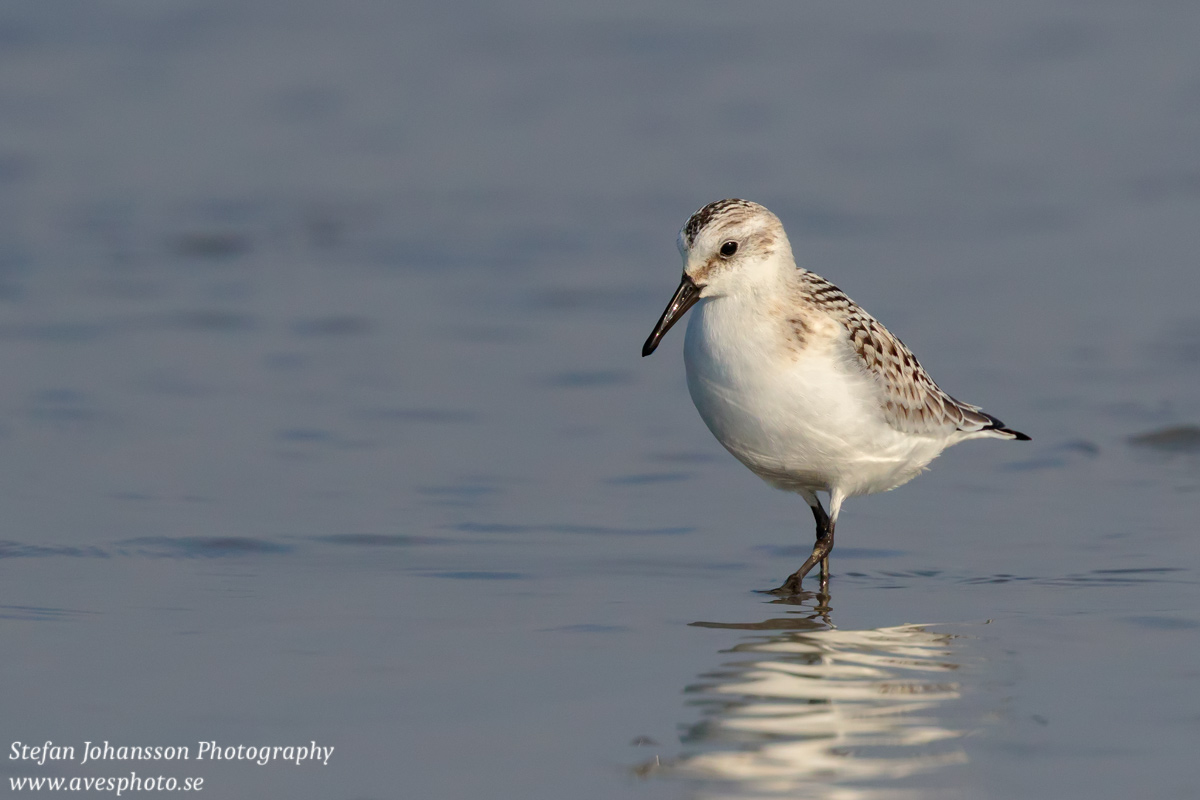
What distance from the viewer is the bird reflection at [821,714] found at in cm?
488

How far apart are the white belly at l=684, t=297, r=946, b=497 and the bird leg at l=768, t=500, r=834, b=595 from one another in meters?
0.29

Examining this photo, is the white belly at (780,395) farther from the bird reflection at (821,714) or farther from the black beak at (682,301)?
the bird reflection at (821,714)

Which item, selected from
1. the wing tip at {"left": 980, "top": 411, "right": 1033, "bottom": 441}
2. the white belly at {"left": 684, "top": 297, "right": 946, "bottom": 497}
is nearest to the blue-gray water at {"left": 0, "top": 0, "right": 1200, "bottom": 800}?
the wing tip at {"left": 980, "top": 411, "right": 1033, "bottom": 441}

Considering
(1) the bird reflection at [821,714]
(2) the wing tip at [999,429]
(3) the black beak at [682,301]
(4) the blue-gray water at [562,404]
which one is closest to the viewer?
(1) the bird reflection at [821,714]

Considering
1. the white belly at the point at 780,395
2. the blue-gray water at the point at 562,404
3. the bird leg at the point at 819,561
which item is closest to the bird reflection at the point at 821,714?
the blue-gray water at the point at 562,404

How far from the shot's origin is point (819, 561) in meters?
7.27

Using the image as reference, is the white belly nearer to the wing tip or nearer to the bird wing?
the bird wing

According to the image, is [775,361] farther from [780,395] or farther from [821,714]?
[821,714]

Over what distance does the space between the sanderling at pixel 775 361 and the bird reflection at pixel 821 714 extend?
744 millimetres

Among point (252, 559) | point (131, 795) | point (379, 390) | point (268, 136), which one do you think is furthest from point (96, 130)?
point (131, 795)

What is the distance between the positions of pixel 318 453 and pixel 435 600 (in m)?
2.55

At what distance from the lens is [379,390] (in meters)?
10.5

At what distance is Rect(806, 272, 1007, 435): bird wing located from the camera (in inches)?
281

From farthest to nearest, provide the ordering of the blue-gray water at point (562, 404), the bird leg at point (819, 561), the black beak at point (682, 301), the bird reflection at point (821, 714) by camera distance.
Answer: the bird leg at point (819, 561) < the black beak at point (682, 301) < the blue-gray water at point (562, 404) < the bird reflection at point (821, 714)
